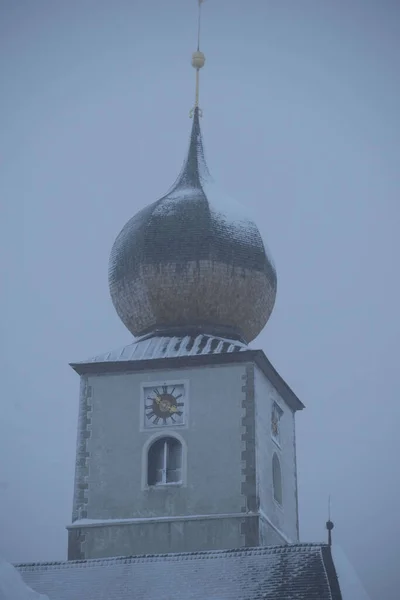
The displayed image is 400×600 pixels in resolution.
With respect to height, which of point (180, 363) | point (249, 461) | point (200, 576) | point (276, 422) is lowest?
point (200, 576)

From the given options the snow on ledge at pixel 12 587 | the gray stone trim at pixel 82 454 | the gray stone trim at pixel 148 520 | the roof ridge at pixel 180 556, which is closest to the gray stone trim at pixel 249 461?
the gray stone trim at pixel 148 520

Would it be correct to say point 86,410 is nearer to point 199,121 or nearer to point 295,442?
point 295,442

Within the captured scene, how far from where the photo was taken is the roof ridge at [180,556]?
31594 millimetres

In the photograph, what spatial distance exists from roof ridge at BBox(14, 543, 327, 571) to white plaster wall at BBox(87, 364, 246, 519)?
261cm

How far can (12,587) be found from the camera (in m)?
29.6

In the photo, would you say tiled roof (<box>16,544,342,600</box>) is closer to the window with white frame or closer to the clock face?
the clock face

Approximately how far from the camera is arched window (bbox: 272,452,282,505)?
123 ft

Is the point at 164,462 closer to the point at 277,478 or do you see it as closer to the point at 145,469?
the point at 145,469

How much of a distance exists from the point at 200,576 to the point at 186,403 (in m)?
5.98

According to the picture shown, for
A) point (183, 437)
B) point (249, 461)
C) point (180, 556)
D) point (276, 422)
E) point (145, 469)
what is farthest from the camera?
point (276, 422)

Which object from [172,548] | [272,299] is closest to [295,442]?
[272,299]

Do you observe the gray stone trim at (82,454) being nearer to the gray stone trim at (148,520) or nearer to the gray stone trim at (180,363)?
Result: the gray stone trim at (148,520)

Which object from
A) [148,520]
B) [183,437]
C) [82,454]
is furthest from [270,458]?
[82,454]

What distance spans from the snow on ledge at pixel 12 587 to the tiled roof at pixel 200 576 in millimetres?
1440
